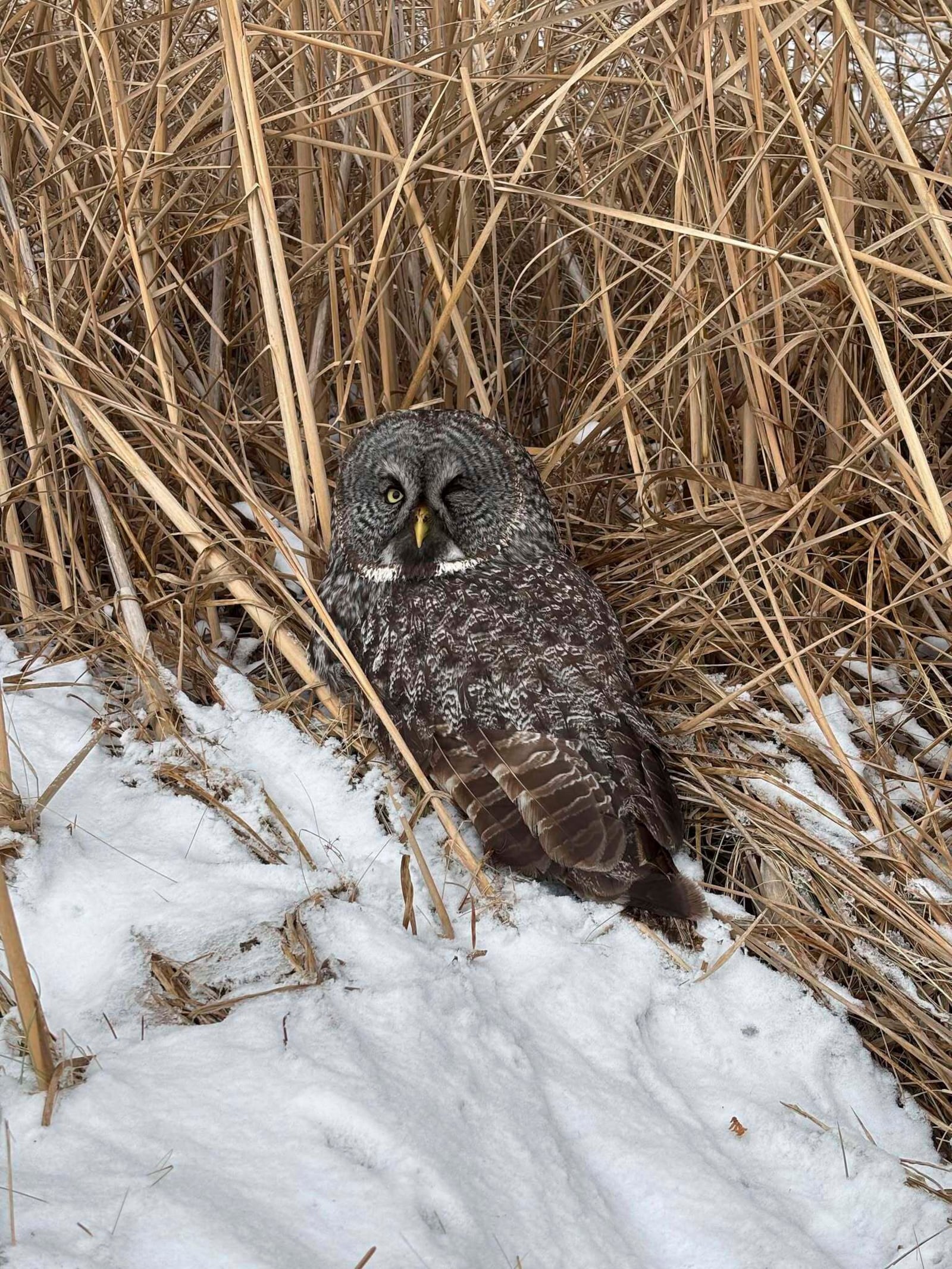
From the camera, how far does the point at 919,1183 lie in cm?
163

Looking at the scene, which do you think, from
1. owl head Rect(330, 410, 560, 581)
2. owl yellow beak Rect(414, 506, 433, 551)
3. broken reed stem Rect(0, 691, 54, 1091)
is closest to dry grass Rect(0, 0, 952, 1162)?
owl head Rect(330, 410, 560, 581)

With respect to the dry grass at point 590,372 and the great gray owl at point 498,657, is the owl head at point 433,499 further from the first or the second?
the dry grass at point 590,372

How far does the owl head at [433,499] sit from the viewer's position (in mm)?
2277

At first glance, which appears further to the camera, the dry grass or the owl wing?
the dry grass

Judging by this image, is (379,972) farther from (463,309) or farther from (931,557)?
(463,309)

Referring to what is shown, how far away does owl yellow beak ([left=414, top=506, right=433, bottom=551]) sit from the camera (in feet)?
7.41

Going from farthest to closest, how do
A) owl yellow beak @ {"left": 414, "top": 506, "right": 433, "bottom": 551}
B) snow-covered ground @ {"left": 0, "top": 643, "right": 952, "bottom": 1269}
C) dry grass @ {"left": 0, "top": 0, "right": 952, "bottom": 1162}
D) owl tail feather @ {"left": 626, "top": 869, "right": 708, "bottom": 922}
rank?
owl yellow beak @ {"left": 414, "top": 506, "right": 433, "bottom": 551}
dry grass @ {"left": 0, "top": 0, "right": 952, "bottom": 1162}
owl tail feather @ {"left": 626, "top": 869, "right": 708, "bottom": 922}
snow-covered ground @ {"left": 0, "top": 643, "right": 952, "bottom": 1269}

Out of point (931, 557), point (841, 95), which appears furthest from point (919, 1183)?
point (841, 95)

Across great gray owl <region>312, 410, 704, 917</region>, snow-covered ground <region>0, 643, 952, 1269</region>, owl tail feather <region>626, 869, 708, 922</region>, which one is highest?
great gray owl <region>312, 410, 704, 917</region>

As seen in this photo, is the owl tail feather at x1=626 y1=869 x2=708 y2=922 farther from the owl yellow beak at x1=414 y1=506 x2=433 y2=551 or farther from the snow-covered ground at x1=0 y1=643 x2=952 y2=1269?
the owl yellow beak at x1=414 y1=506 x2=433 y2=551

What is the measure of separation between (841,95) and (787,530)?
0.86 meters

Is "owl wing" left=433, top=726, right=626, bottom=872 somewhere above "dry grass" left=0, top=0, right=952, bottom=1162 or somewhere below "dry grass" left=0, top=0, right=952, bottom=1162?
below

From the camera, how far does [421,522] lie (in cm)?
226

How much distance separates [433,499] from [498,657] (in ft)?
1.24
